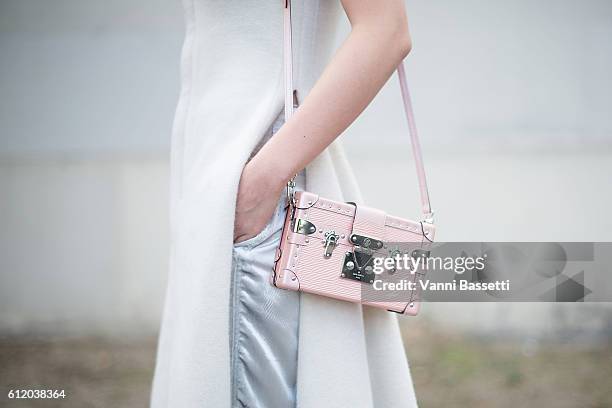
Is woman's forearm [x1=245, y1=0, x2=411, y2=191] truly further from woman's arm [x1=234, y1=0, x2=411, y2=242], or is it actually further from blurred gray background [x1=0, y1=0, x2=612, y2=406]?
blurred gray background [x1=0, y1=0, x2=612, y2=406]

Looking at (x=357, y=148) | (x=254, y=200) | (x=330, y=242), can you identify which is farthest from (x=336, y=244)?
(x=357, y=148)

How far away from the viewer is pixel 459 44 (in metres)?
4.13

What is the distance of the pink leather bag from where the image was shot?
870 millimetres

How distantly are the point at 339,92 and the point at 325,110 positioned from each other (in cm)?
3

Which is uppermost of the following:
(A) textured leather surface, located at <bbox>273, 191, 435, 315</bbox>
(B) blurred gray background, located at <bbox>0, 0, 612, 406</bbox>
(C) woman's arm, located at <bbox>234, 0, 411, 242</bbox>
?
(B) blurred gray background, located at <bbox>0, 0, 612, 406</bbox>

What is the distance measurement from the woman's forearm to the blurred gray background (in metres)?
3.17

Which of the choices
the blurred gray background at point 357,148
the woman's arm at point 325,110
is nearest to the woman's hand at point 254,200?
the woman's arm at point 325,110

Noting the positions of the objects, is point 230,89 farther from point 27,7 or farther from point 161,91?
point 27,7

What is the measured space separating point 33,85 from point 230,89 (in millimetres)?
3800

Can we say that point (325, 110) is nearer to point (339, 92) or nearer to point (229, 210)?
point (339, 92)

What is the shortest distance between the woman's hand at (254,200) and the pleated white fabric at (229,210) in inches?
0.7

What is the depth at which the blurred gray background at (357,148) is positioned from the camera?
409cm

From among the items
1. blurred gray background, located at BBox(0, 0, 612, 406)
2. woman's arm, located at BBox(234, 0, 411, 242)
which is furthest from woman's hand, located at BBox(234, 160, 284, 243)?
blurred gray background, located at BBox(0, 0, 612, 406)

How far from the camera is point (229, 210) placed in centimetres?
85
